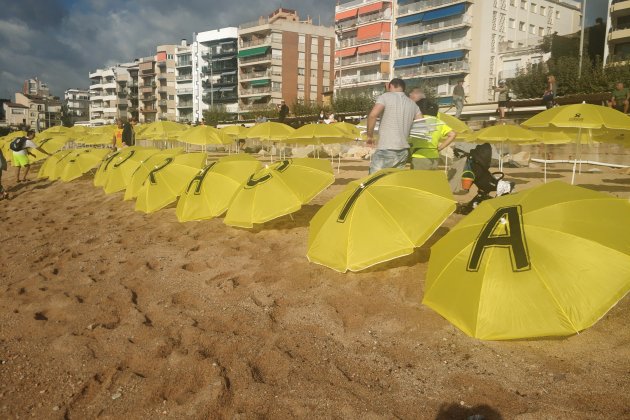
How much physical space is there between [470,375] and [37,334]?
4226mm

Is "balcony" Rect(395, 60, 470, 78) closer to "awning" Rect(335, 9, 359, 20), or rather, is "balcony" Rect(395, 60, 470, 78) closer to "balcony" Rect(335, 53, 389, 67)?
"balcony" Rect(335, 53, 389, 67)

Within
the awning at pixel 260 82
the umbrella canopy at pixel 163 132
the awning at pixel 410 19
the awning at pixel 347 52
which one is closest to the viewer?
the umbrella canopy at pixel 163 132

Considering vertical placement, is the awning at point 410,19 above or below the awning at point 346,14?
below

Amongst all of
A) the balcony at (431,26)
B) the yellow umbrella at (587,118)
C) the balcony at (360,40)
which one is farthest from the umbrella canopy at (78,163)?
the balcony at (360,40)

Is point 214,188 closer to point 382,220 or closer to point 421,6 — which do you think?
point 382,220

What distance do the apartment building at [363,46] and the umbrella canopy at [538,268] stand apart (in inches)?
2130

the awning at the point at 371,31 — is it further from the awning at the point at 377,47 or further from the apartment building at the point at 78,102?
the apartment building at the point at 78,102

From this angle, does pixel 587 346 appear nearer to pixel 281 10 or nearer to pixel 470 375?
pixel 470 375

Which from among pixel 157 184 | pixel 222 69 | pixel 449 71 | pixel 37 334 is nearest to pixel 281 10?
pixel 222 69

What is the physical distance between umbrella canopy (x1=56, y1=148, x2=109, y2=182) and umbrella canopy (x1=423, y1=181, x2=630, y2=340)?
14435 mm

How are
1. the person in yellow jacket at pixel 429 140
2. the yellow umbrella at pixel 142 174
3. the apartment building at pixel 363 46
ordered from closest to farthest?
the person in yellow jacket at pixel 429 140, the yellow umbrella at pixel 142 174, the apartment building at pixel 363 46

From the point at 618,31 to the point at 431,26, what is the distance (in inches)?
844

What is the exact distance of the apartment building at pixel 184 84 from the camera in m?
84.8

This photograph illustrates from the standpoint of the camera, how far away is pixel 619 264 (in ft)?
10.7
